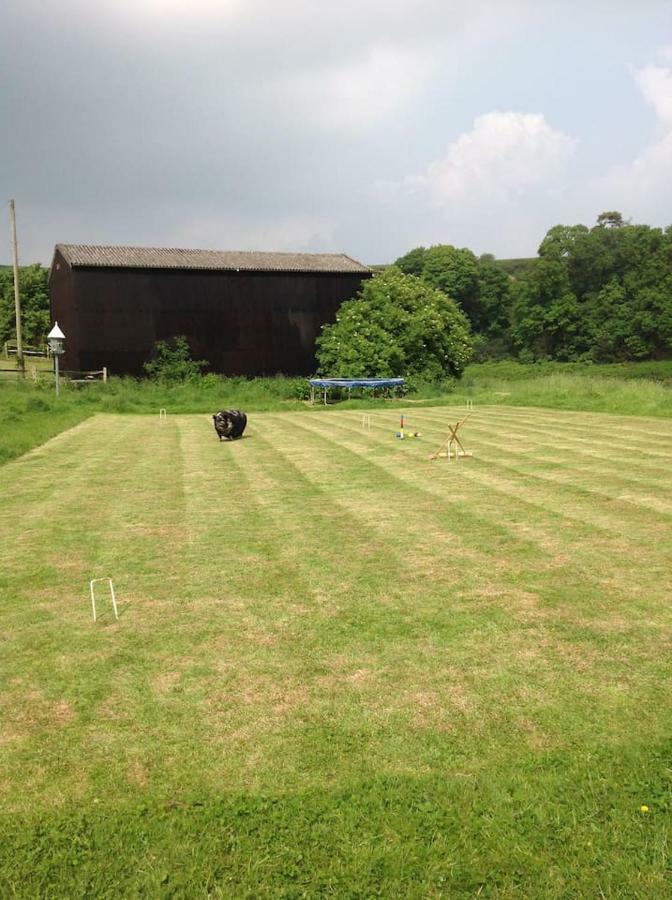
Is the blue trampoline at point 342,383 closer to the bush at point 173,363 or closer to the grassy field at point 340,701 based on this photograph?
the bush at point 173,363

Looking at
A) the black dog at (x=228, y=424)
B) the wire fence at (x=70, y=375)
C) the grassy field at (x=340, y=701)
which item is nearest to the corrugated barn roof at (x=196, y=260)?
the wire fence at (x=70, y=375)

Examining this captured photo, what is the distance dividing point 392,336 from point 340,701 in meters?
42.0

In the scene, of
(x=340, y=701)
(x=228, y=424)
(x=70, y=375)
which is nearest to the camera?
(x=340, y=701)

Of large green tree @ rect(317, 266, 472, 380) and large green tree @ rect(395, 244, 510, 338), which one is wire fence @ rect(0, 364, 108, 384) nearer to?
large green tree @ rect(317, 266, 472, 380)

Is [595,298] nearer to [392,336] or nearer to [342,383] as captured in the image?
[392,336]

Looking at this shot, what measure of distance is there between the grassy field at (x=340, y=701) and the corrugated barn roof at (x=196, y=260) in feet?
110

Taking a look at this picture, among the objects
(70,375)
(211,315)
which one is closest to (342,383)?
(211,315)

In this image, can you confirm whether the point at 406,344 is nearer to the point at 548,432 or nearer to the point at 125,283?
the point at 125,283

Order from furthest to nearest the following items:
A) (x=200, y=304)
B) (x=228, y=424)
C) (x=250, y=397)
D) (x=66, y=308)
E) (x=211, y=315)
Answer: (x=66, y=308) → (x=211, y=315) → (x=200, y=304) → (x=250, y=397) → (x=228, y=424)

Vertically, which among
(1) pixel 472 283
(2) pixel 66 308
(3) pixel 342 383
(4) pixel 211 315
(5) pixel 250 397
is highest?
(1) pixel 472 283

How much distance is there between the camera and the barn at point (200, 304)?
4300 centimetres

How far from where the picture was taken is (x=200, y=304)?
45.0 m

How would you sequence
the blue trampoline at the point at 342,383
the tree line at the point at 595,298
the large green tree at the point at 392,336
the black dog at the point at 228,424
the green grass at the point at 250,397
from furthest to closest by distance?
1. the tree line at the point at 595,298
2. the large green tree at the point at 392,336
3. the blue trampoline at the point at 342,383
4. the green grass at the point at 250,397
5. the black dog at the point at 228,424

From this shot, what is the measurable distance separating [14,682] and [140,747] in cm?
171
